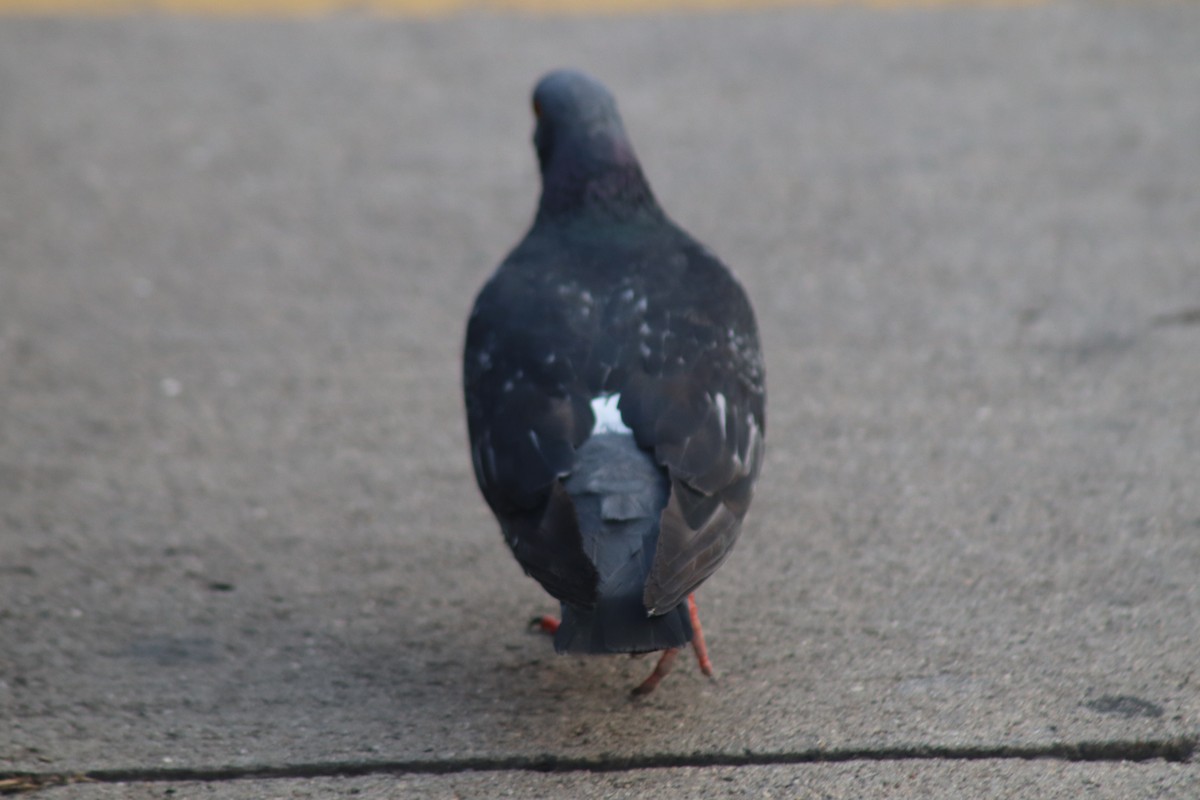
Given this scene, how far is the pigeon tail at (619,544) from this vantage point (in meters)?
3.11

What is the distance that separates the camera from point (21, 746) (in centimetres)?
343

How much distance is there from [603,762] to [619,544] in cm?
50

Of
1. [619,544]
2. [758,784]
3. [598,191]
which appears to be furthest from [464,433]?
[758,784]

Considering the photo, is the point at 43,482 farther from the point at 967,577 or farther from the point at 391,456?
the point at 967,577

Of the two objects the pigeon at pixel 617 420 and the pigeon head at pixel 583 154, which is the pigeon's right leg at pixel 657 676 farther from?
the pigeon head at pixel 583 154

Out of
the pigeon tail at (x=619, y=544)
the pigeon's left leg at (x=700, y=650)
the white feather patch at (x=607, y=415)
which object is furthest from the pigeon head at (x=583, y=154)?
the pigeon's left leg at (x=700, y=650)

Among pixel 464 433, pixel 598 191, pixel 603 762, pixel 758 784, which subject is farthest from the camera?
pixel 464 433

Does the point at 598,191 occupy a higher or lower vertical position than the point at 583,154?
lower

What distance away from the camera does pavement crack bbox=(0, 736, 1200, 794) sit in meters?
3.25

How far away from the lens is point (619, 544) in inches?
127

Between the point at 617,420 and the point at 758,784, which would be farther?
the point at 617,420

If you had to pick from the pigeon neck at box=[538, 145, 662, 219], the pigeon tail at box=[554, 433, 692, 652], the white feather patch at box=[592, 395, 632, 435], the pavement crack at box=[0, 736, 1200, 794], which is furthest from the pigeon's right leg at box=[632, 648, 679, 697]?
the pigeon neck at box=[538, 145, 662, 219]

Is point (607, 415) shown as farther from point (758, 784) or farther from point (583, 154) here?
point (583, 154)

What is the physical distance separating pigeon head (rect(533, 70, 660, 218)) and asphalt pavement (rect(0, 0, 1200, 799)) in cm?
100
